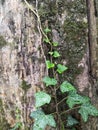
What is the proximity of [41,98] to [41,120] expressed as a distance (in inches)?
5.7

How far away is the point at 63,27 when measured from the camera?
243 centimetres

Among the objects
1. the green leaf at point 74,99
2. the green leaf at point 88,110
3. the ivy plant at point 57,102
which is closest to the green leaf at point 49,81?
the ivy plant at point 57,102

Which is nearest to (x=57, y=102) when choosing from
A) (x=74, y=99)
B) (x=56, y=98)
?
(x=56, y=98)

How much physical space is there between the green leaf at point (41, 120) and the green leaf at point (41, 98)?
12 centimetres

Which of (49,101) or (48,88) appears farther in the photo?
(48,88)

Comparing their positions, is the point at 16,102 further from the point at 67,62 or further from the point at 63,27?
the point at 63,27

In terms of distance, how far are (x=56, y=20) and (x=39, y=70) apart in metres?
0.36

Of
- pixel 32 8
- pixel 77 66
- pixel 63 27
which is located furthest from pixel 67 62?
pixel 32 8

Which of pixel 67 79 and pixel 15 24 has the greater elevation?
pixel 15 24

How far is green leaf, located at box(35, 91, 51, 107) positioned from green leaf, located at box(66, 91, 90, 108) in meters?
0.15

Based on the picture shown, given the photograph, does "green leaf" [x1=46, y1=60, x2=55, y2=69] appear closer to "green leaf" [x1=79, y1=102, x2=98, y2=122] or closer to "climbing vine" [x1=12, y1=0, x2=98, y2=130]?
"climbing vine" [x1=12, y1=0, x2=98, y2=130]

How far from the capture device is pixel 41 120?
2291 millimetres

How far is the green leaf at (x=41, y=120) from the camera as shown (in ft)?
7.45

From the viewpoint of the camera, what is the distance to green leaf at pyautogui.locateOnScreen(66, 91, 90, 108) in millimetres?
2326
